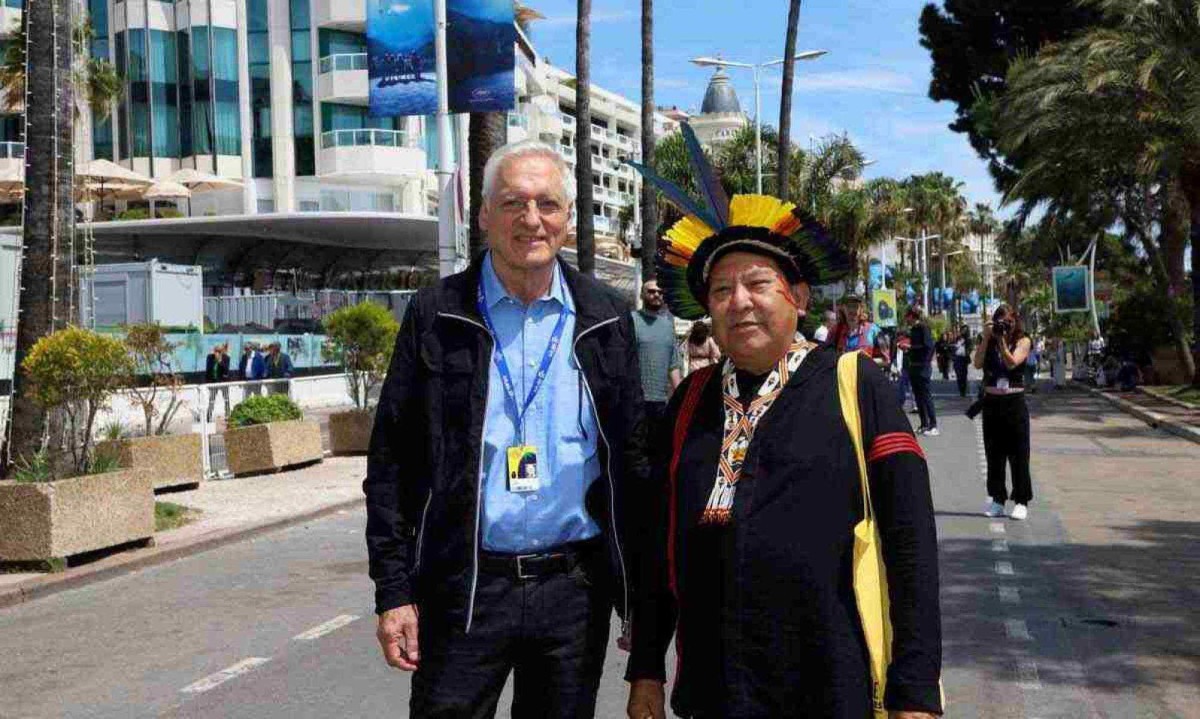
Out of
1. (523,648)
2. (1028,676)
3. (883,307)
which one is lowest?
(1028,676)

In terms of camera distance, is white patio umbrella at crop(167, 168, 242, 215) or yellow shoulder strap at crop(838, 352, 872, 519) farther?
white patio umbrella at crop(167, 168, 242, 215)

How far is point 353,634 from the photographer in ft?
25.6

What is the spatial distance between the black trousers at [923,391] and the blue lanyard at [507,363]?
1704 cm

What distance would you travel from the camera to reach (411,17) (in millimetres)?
17875

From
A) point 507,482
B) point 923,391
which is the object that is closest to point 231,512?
point 923,391

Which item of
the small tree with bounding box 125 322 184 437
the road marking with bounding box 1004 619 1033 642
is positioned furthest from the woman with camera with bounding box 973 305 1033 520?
the small tree with bounding box 125 322 184 437

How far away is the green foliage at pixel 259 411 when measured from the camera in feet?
56.0

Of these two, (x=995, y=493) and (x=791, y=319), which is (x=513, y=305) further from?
(x=995, y=493)

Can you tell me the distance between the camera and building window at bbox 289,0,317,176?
5125 centimetres

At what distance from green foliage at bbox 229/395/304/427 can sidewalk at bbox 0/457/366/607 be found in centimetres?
69

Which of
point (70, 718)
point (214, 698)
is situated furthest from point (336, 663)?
point (70, 718)

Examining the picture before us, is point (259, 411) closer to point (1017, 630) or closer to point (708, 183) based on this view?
point (1017, 630)

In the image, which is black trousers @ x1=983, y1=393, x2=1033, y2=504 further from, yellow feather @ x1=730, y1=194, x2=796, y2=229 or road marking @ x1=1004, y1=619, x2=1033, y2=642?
yellow feather @ x1=730, y1=194, x2=796, y2=229

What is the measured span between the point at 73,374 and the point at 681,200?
904 cm
